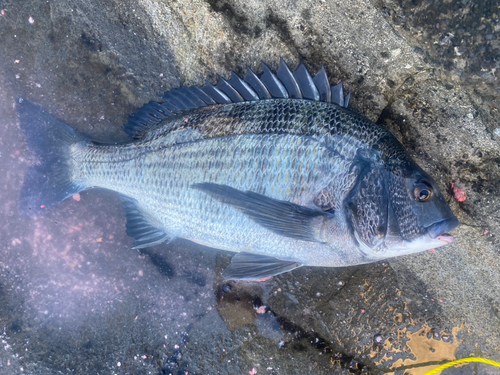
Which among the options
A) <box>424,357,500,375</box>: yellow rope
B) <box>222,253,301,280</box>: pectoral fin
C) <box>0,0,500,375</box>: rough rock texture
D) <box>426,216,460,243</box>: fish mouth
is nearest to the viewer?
<box>426,216,460,243</box>: fish mouth

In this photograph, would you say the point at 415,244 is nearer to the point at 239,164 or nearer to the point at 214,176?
the point at 239,164

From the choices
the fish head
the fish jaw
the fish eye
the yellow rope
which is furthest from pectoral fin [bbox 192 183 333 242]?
the yellow rope

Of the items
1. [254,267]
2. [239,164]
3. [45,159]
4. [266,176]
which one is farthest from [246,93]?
[45,159]

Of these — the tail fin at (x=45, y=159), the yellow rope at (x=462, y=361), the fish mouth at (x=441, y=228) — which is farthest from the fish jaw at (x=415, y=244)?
the tail fin at (x=45, y=159)

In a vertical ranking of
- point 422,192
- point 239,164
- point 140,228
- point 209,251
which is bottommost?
point 209,251

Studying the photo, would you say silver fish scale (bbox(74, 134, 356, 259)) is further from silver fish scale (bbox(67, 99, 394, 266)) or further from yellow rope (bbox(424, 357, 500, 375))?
yellow rope (bbox(424, 357, 500, 375))

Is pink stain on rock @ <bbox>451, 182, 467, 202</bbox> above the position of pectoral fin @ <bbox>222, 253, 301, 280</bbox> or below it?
above

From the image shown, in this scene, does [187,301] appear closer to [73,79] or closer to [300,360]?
[300,360]
